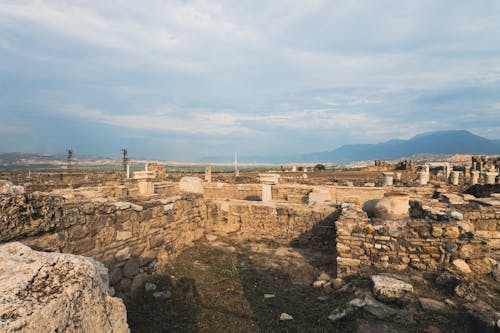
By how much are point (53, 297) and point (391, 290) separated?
14.1 ft

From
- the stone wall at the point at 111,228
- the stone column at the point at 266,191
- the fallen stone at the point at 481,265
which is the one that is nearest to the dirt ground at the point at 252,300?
the stone wall at the point at 111,228

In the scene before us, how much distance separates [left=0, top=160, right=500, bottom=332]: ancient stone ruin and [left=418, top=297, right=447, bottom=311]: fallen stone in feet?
0.08

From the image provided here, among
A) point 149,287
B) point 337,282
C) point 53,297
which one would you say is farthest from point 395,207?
point 53,297

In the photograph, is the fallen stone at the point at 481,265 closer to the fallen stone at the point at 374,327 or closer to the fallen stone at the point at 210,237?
the fallen stone at the point at 374,327

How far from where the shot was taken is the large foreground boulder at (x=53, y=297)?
4.77ft

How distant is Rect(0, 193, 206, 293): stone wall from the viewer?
3.41 metres

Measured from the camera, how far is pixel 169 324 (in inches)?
163

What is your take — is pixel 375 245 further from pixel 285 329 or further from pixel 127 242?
pixel 127 242

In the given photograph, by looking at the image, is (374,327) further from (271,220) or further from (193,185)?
(193,185)

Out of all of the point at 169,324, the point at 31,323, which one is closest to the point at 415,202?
→ the point at 169,324

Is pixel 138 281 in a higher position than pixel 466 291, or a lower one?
lower

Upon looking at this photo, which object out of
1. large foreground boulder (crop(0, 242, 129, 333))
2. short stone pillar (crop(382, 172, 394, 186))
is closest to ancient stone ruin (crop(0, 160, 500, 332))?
large foreground boulder (crop(0, 242, 129, 333))

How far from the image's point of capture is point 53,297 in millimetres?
1604

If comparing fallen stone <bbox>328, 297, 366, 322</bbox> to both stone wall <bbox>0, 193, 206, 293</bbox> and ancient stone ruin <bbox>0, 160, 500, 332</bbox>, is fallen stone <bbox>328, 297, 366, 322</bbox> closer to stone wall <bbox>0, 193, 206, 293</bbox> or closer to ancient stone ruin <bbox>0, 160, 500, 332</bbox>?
ancient stone ruin <bbox>0, 160, 500, 332</bbox>
